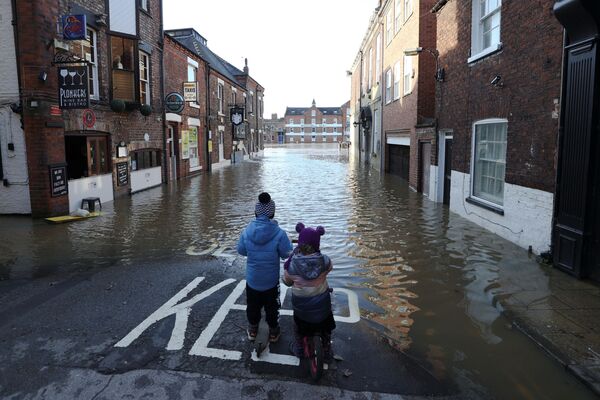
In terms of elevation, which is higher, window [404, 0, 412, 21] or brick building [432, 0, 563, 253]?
window [404, 0, 412, 21]

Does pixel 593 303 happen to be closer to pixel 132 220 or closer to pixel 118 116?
pixel 132 220

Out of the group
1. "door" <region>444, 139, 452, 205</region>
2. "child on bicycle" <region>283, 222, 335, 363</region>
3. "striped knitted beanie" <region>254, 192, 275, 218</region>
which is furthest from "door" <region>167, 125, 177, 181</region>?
"child on bicycle" <region>283, 222, 335, 363</region>

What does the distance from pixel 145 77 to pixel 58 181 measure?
7.63m

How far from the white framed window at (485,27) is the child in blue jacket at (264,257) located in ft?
23.4

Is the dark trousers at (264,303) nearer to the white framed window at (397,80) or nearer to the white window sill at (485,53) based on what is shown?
the white window sill at (485,53)

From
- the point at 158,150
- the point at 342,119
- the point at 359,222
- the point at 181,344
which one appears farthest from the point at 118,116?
the point at 342,119

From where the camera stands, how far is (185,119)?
76.3 feet

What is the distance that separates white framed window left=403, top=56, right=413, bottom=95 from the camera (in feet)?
58.4

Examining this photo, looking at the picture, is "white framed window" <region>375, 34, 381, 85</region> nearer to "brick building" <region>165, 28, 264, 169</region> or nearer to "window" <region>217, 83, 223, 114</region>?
"brick building" <region>165, 28, 264, 169</region>

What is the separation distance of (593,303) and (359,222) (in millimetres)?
6089

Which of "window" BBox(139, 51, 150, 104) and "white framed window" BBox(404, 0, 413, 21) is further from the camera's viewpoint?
"white framed window" BBox(404, 0, 413, 21)

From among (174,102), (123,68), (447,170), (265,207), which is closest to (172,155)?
(174,102)

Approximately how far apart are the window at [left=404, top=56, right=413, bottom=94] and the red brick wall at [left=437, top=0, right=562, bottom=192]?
6.37 meters

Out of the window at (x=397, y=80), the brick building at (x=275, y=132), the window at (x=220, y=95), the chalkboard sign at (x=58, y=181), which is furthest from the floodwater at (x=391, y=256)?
the brick building at (x=275, y=132)
